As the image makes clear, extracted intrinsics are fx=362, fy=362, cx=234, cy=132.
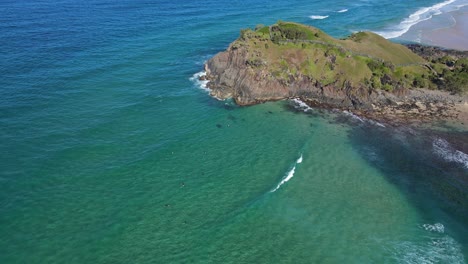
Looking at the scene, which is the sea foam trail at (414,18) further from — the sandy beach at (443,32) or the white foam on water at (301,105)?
the white foam on water at (301,105)

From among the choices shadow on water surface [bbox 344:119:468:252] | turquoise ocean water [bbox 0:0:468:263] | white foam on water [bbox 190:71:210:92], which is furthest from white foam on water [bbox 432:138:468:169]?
white foam on water [bbox 190:71:210:92]

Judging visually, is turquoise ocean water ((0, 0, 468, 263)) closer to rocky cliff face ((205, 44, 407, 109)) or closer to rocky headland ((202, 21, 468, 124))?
rocky cliff face ((205, 44, 407, 109))

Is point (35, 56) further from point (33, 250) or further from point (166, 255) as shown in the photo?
point (166, 255)

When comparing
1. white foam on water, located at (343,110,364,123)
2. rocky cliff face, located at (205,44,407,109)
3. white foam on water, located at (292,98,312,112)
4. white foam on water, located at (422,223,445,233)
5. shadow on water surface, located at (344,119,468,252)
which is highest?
rocky cliff face, located at (205,44,407,109)

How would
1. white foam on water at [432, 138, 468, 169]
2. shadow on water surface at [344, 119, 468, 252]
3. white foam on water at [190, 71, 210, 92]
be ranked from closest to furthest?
shadow on water surface at [344, 119, 468, 252], white foam on water at [432, 138, 468, 169], white foam on water at [190, 71, 210, 92]

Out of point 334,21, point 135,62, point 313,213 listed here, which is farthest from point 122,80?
point 334,21

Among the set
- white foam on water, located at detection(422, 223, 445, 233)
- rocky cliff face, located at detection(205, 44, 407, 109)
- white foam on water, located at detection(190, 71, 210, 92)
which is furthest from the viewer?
white foam on water, located at detection(190, 71, 210, 92)

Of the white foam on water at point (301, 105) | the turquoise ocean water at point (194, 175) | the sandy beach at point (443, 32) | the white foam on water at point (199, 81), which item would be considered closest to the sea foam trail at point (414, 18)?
the sandy beach at point (443, 32)

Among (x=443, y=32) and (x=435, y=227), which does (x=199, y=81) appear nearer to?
(x=435, y=227)
